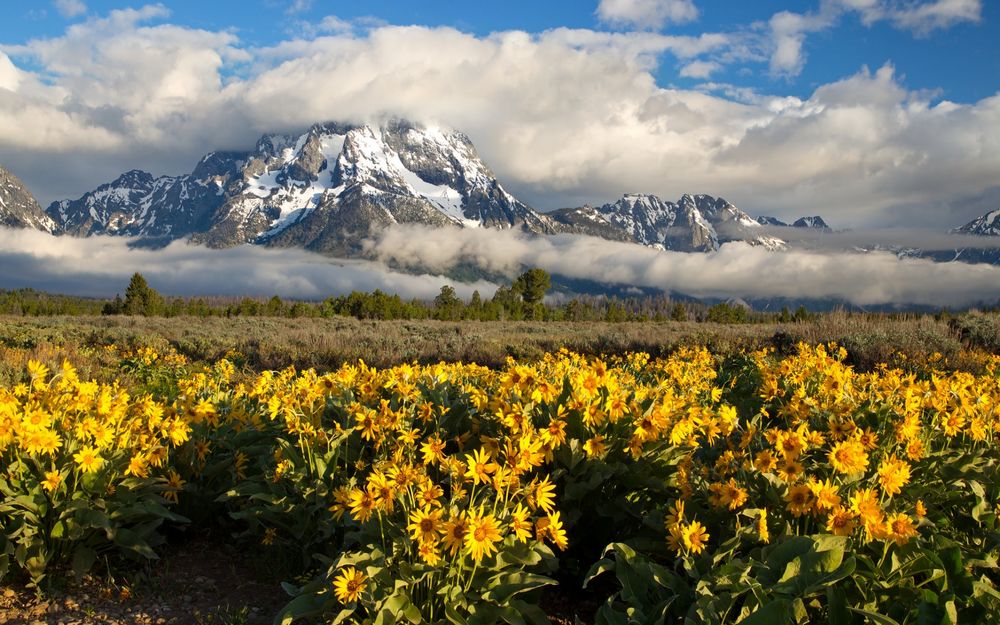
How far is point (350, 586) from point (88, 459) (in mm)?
1906

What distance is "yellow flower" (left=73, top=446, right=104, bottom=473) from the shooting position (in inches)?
136

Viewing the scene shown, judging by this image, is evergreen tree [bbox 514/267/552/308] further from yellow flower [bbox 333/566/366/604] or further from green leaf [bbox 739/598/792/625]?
green leaf [bbox 739/598/792/625]

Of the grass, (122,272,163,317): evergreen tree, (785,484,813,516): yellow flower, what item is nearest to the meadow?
(785,484,813,516): yellow flower

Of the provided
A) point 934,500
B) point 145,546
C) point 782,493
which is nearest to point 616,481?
point 782,493

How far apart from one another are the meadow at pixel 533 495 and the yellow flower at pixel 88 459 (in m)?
0.01

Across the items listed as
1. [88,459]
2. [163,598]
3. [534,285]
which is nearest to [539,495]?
[163,598]

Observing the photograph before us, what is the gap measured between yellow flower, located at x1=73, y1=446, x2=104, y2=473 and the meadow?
15 millimetres

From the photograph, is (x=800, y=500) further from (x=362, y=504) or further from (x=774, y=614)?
(x=362, y=504)

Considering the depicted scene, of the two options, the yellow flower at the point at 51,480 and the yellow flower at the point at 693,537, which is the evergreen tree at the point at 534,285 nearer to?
the yellow flower at the point at 51,480

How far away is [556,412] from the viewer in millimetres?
3539

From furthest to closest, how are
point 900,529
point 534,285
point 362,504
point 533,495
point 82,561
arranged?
point 534,285, point 82,561, point 533,495, point 362,504, point 900,529

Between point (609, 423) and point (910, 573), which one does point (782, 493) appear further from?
point (609, 423)

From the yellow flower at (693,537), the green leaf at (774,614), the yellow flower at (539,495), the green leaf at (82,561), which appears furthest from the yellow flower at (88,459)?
the green leaf at (774,614)

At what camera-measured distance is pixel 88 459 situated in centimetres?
348
